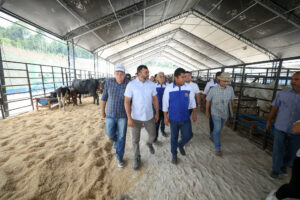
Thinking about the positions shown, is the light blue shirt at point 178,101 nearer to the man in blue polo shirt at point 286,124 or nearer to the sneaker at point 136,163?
the sneaker at point 136,163

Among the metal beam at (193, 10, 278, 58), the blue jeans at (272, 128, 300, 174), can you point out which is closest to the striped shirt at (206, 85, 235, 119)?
the blue jeans at (272, 128, 300, 174)

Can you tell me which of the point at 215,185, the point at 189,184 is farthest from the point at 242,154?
the point at 189,184

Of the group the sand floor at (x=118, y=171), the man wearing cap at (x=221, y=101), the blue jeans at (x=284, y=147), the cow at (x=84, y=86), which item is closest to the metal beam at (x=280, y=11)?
the man wearing cap at (x=221, y=101)

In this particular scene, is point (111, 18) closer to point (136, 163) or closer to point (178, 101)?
point (178, 101)

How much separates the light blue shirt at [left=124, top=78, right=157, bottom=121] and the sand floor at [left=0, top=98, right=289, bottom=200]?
104cm

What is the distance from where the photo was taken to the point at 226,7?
Result: 9.39 m

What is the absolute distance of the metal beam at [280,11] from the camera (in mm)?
7789

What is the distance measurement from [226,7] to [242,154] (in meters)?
11.0

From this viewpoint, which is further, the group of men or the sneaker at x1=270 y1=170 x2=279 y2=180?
the sneaker at x1=270 y1=170 x2=279 y2=180

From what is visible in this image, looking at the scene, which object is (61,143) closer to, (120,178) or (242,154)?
(120,178)

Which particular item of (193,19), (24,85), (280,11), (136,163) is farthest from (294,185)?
(193,19)

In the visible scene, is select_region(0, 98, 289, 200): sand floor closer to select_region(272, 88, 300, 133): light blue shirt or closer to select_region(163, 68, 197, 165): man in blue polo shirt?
select_region(163, 68, 197, 165): man in blue polo shirt

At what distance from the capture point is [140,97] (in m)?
2.14

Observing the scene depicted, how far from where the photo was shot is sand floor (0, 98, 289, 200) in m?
1.85
